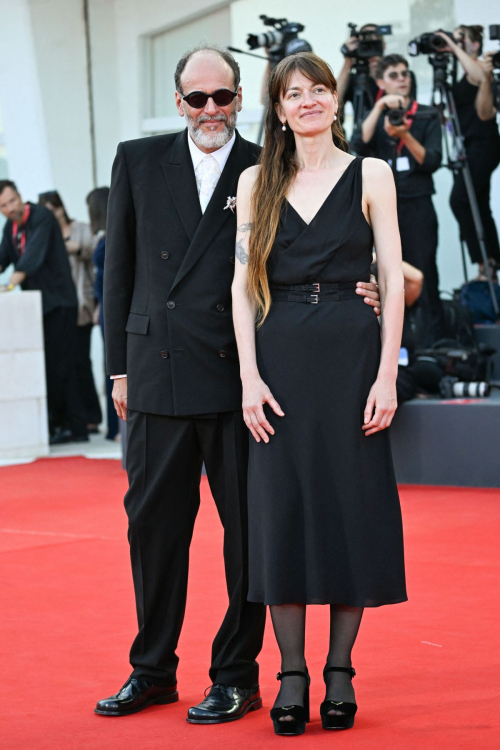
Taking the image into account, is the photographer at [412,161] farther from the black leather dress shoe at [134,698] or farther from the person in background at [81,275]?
the black leather dress shoe at [134,698]

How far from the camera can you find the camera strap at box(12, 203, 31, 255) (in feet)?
25.4

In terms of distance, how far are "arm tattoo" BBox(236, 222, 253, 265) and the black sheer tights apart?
73 centimetres

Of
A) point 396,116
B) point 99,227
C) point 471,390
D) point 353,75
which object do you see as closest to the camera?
point 471,390

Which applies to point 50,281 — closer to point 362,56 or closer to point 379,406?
point 362,56

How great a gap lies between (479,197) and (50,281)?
2.93 m

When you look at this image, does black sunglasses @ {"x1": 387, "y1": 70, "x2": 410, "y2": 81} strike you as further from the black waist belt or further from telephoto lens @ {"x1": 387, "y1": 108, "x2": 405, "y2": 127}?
the black waist belt

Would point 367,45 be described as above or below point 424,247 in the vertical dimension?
above

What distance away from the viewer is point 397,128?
20.2 feet

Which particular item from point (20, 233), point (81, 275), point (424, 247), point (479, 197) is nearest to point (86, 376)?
point (81, 275)

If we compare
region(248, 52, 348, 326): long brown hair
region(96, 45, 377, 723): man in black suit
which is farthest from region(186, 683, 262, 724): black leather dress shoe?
region(248, 52, 348, 326): long brown hair

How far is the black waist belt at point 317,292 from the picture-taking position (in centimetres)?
240

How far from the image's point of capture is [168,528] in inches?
100

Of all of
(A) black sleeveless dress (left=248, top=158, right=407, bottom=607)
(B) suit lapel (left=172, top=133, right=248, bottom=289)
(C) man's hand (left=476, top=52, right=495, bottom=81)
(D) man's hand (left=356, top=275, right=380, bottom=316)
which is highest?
(C) man's hand (left=476, top=52, right=495, bottom=81)

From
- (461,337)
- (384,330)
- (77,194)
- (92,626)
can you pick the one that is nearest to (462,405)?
(461,337)
